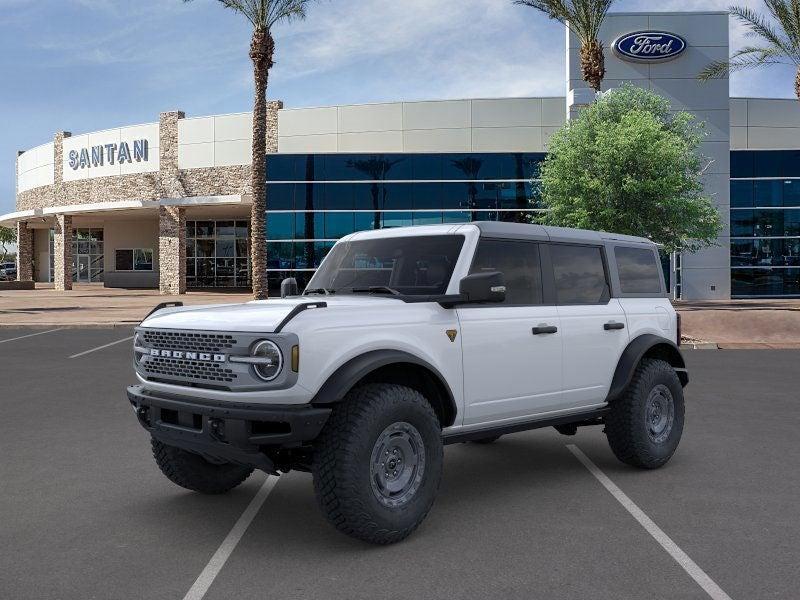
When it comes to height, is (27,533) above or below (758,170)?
below

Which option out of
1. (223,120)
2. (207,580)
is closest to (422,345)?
(207,580)

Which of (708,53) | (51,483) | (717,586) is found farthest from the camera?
(708,53)

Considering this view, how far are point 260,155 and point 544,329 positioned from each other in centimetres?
2319

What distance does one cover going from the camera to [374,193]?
35688mm

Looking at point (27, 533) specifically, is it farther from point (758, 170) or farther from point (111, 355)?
point (758, 170)

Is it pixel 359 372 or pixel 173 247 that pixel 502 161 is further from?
pixel 359 372

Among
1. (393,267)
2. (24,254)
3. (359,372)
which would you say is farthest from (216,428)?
(24,254)

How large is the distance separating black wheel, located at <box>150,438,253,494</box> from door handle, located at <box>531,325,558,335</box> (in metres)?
2.43

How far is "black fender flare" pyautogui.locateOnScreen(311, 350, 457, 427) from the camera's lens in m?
4.35

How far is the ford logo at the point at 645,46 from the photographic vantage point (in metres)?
33.7

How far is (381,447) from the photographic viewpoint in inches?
181

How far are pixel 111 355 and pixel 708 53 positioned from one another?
29.9 m

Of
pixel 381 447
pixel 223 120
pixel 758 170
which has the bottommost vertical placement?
pixel 381 447

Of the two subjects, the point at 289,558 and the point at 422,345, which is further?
the point at 422,345
